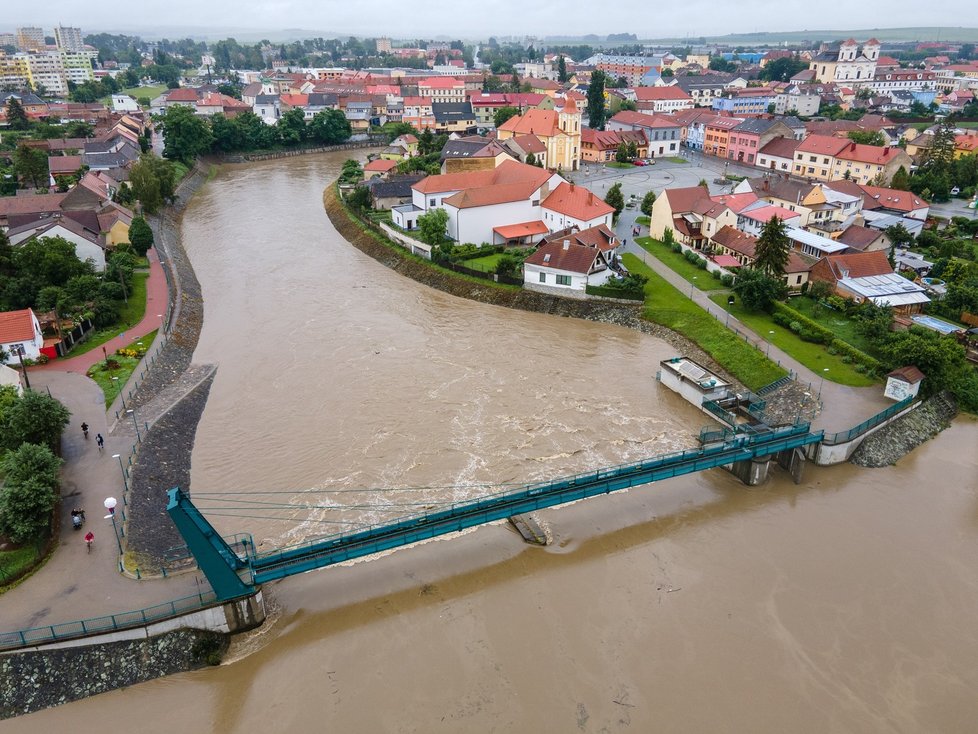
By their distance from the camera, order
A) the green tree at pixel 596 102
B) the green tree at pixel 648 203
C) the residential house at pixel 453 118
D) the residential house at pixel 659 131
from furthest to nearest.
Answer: the residential house at pixel 453 118
the green tree at pixel 596 102
the residential house at pixel 659 131
the green tree at pixel 648 203

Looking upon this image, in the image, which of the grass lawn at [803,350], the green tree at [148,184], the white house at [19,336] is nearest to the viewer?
the white house at [19,336]

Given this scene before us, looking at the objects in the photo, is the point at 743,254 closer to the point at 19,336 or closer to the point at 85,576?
the point at 85,576

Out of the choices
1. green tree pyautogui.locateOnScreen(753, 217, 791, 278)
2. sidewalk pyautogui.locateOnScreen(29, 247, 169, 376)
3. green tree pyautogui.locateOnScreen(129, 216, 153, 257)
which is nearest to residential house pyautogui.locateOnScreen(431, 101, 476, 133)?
green tree pyautogui.locateOnScreen(129, 216, 153, 257)

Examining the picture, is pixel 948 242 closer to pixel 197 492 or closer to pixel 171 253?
pixel 197 492

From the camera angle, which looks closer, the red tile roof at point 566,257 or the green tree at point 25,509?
the green tree at point 25,509

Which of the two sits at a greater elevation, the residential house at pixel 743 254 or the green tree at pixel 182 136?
the green tree at pixel 182 136

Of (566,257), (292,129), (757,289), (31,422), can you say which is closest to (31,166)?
(292,129)

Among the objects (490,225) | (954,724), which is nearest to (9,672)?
(954,724)

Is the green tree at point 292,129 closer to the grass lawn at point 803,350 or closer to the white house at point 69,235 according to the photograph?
the white house at point 69,235

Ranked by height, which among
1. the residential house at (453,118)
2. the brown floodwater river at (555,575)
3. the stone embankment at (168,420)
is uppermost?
the residential house at (453,118)

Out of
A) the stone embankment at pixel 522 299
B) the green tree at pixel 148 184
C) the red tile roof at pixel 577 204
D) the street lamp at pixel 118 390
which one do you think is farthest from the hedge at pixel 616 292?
the green tree at pixel 148 184
